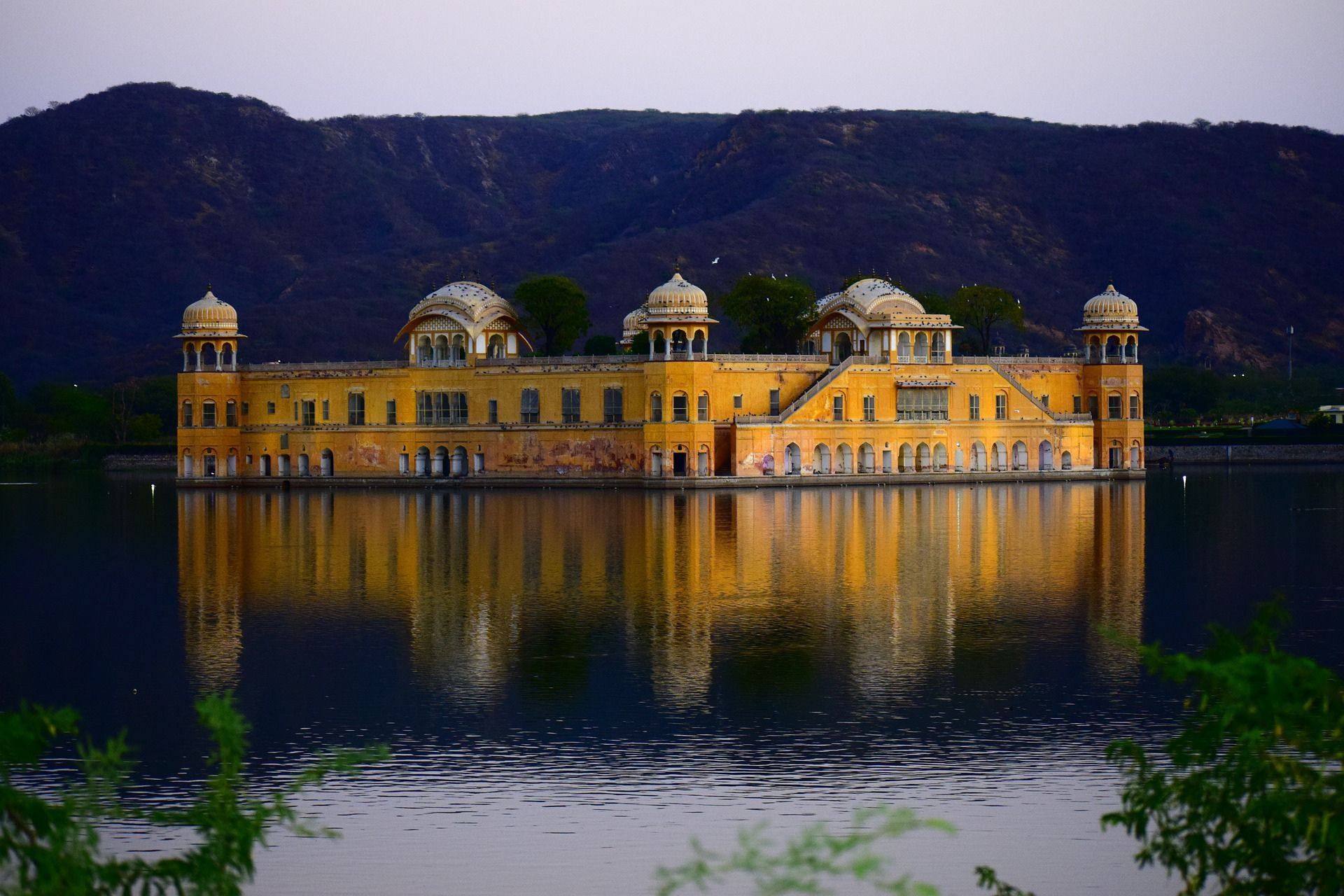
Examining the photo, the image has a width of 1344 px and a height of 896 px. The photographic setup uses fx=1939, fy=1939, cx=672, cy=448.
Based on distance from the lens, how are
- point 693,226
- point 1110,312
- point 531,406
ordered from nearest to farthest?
point 531,406 < point 1110,312 < point 693,226

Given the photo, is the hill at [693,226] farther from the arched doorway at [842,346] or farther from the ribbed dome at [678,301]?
the ribbed dome at [678,301]

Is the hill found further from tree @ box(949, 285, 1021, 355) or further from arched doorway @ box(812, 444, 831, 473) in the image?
arched doorway @ box(812, 444, 831, 473)

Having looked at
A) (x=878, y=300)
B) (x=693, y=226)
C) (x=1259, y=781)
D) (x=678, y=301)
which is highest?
(x=693, y=226)

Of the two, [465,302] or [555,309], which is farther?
[555,309]

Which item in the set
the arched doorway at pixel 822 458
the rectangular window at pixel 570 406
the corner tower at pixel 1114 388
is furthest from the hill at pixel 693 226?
the arched doorway at pixel 822 458

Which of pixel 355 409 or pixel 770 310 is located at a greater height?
pixel 770 310

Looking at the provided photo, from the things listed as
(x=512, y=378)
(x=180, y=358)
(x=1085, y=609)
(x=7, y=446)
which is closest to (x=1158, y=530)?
(x=1085, y=609)

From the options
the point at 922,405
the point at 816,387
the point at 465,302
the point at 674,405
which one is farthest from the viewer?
the point at 465,302

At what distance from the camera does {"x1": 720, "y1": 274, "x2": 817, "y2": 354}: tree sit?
261 feet

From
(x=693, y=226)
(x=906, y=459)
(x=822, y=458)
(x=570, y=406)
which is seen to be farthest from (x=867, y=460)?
(x=693, y=226)

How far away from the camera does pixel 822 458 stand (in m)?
66.9

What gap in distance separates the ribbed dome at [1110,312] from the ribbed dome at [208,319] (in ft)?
105

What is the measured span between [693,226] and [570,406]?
75.3 m

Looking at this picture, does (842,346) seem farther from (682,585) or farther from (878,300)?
(682,585)
